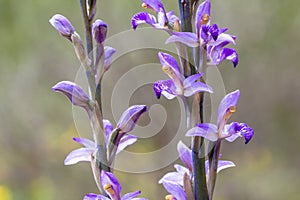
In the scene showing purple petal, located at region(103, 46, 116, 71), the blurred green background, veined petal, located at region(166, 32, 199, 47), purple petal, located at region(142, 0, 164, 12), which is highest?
purple petal, located at region(142, 0, 164, 12)

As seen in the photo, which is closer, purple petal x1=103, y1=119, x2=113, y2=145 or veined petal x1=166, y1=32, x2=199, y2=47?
veined petal x1=166, y1=32, x2=199, y2=47

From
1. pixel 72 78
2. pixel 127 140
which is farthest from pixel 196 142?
pixel 72 78

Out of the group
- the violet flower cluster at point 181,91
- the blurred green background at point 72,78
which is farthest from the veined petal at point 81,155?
the blurred green background at point 72,78

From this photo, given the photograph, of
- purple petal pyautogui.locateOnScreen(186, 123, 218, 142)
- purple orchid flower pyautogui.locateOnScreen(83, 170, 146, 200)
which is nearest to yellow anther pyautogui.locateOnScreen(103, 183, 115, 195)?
purple orchid flower pyautogui.locateOnScreen(83, 170, 146, 200)

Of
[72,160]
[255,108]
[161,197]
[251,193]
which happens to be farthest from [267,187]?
[72,160]

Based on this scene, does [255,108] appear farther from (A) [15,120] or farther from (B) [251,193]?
(A) [15,120]

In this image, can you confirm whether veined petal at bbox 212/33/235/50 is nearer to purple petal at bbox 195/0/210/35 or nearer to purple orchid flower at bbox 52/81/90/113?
purple petal at bbox 195/0/210/35

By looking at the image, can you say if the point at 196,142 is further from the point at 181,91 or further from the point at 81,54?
the point at 81,54
